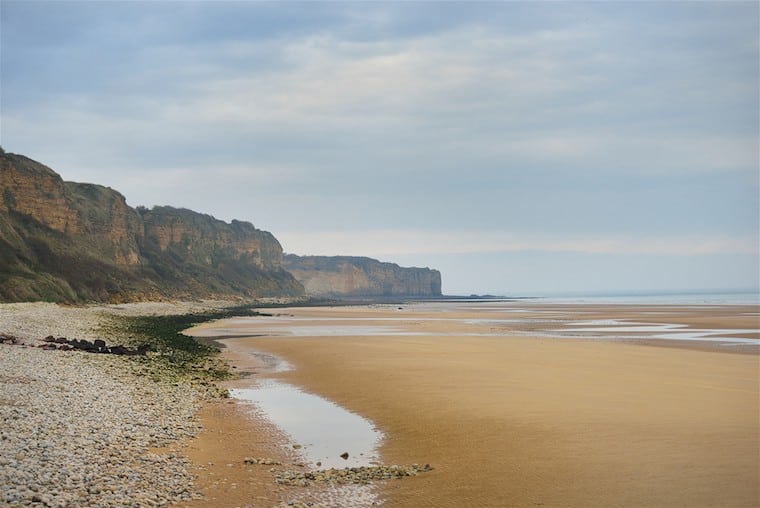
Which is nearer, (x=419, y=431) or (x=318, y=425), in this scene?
(x=419, y=431)

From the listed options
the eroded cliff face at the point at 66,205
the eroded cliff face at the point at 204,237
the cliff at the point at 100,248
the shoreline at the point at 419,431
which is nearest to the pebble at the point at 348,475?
the shoreline at the point at 419,431

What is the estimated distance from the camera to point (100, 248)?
9544cm

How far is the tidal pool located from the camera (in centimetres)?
1073

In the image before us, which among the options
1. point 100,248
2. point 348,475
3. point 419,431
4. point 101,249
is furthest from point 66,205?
point 348,475

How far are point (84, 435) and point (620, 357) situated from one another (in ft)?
66.5

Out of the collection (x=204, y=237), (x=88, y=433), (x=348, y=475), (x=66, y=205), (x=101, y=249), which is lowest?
(x=348, y=475)

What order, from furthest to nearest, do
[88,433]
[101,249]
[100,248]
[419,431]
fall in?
[101,249]
[100,248]
[419,431]
[88,433]

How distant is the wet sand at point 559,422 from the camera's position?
867 cm

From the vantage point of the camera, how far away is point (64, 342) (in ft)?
85.1

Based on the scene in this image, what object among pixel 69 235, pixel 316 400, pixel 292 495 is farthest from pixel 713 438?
pixel 69 235

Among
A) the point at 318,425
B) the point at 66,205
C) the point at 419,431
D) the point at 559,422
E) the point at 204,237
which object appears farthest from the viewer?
the point at 204,237

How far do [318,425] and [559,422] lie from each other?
16.5 ft

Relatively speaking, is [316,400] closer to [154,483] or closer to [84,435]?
[84,435]

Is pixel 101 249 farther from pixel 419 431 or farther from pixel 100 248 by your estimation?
pixel 419 431
